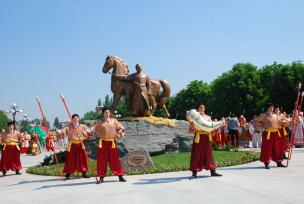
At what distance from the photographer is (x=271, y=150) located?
10.4 m

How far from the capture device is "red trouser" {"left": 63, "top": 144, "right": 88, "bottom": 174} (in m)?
9.98

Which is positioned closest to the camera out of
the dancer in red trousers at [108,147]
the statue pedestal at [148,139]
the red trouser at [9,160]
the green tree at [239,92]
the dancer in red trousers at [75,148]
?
the dancer in red trousers at [108,147]

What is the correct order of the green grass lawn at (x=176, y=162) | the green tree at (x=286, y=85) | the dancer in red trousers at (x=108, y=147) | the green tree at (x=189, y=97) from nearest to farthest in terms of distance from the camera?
the dancer in red trousers at (x=108, y=147) < the green grass lawn at (x=176, y=162) < the green tree at (x=286, y=85) < the green tree at (x=189, y=97)

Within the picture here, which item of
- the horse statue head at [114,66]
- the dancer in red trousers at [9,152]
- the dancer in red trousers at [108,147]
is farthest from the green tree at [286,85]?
the dancer in red trousers at [108,147]

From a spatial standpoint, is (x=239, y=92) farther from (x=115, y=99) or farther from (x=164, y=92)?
(x=115, y=99)

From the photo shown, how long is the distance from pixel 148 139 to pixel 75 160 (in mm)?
3815

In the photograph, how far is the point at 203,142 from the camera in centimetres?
902

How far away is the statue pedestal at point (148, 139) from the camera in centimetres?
1300

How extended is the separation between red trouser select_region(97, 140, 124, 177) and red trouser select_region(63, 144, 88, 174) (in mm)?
1074

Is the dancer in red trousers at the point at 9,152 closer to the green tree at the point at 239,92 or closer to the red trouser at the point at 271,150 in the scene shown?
the red trouser at the point at 271,150

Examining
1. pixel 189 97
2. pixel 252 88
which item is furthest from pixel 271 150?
pixel 189 97

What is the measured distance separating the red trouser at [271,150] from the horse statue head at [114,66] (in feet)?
19.2

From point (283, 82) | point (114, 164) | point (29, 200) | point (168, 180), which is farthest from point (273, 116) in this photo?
point (283, 82)

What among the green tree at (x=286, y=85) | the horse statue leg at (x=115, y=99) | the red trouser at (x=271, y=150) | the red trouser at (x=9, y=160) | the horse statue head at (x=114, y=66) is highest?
the green tree at (x=286, y=85)
